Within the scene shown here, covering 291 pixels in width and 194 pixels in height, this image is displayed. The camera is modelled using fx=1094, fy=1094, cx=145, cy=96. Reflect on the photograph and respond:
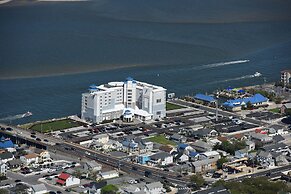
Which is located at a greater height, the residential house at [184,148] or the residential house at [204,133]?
the residential house at [204,133]

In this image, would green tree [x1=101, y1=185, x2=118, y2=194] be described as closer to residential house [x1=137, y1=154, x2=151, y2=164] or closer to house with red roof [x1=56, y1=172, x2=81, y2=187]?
house with red roof [x1=56, y1=172, x2=81, y2=187]

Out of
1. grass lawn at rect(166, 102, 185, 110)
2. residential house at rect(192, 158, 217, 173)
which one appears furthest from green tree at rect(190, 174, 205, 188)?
grass lawn at rect(166, 102, 185, 110)

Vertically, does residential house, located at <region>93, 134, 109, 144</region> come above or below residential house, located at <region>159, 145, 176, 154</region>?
above

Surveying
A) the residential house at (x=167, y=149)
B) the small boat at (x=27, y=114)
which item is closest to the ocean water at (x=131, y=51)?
the small boat at (x=27, y=114)

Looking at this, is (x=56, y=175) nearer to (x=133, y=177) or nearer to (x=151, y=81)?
(x=133, y=177)

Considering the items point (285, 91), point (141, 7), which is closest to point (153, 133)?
point (285, 91)

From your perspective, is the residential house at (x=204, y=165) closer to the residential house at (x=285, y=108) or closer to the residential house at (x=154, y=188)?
the residential house at (x=154, y=188)
